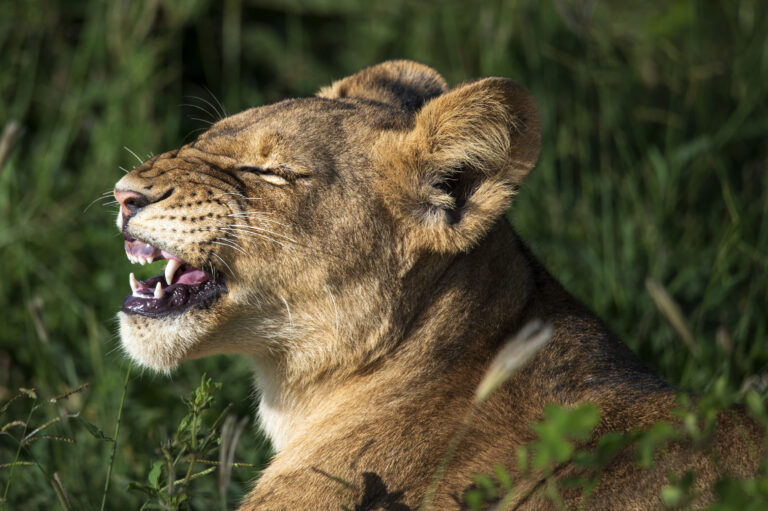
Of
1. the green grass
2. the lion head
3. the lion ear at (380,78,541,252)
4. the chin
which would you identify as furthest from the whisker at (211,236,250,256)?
the green grass

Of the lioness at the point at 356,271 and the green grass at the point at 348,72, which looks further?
the green grass at the point at 348,72

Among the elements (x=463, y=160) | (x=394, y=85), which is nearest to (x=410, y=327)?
(x=463, y=160)

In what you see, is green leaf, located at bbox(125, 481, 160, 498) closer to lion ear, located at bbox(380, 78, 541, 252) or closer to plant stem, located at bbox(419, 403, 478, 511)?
plant stem, located at bbox(419, 403, 478, 511)

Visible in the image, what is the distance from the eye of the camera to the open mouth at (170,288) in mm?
3379

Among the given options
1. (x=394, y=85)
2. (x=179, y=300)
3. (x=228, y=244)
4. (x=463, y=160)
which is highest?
(x=463, y=160)

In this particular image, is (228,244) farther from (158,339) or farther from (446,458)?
(446,458)

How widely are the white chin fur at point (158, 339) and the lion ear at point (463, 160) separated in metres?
0.85

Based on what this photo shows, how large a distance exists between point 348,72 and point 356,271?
4.03m

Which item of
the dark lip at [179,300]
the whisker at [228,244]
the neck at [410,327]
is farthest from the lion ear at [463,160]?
the dark lip at [179,300]

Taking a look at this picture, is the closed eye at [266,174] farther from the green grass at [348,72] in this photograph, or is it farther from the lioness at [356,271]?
the green grass at [348,72]

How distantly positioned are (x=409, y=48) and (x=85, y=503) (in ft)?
14.2

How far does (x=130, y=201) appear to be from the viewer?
336 centimetres

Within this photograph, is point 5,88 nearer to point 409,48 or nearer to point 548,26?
point 409,48

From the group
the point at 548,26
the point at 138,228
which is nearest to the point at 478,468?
the point at 138,228
